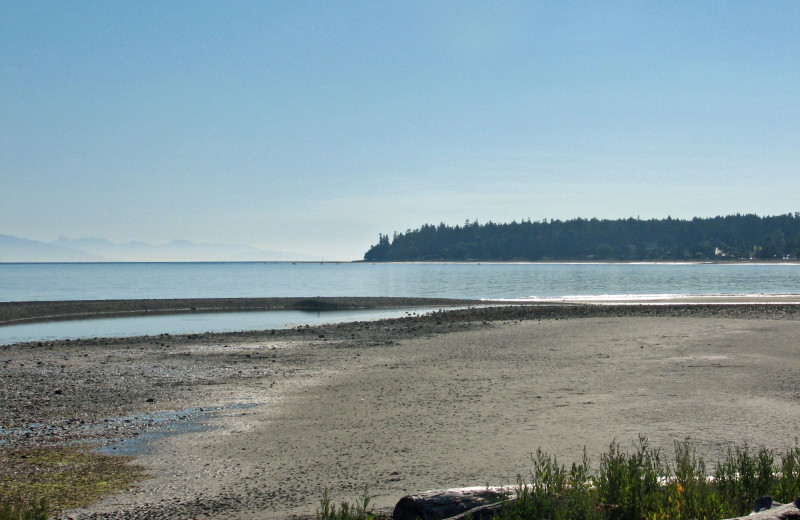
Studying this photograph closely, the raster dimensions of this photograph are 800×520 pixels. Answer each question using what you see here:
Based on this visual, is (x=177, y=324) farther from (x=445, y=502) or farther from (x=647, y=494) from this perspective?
(x=647, y=494)

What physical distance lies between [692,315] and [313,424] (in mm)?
31871

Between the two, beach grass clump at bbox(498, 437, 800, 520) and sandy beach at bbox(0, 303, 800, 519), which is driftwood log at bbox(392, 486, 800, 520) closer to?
beach grass clump at bbox(498, 437, 800, 520)

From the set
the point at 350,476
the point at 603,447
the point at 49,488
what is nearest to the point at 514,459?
the point at 603,447

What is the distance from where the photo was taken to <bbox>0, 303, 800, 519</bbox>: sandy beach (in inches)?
384

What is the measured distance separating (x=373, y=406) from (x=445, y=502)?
27.5ft

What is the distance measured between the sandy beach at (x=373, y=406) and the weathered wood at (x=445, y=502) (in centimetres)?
211

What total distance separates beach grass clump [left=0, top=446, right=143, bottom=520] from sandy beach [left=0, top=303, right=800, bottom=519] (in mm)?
378

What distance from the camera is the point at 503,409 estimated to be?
14102 mm

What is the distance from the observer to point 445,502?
21.4 ft

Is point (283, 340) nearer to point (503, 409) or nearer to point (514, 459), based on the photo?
point (503, 409)

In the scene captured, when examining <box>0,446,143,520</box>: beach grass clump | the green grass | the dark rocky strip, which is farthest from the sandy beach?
the dark rocky strip

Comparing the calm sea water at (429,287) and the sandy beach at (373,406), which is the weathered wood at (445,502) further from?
the calm sea water at (429,287)

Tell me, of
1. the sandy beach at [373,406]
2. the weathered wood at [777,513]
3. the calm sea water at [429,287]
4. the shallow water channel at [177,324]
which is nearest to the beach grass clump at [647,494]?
the weathered wood at [777,513]

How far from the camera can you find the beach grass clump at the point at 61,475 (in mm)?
8859
